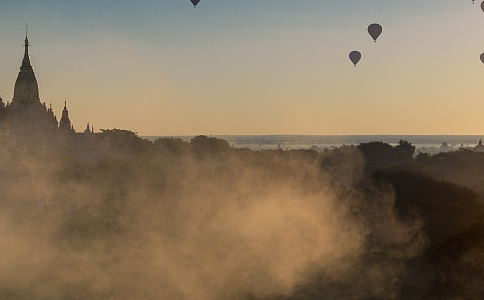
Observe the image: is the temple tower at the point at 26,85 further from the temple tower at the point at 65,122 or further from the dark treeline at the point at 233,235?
the dark treeline at the point at 233,235

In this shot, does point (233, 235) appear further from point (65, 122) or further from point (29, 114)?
point (65, 122)

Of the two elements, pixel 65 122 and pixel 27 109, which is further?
pixel 65 122

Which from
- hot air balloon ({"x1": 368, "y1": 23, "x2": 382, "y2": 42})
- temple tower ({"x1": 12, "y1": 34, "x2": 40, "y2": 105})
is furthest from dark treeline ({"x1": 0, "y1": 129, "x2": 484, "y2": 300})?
temple tower ({"x1": 12, "y1": 34, "x2": 40, "y2": 105})

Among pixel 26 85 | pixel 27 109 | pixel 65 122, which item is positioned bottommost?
pixel 65 122

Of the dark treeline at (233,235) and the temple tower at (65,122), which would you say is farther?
the temple tower at (65,122)

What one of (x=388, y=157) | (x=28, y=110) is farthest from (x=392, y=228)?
(x=28, y=110)

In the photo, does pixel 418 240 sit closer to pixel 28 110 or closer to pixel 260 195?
pixel 260 195

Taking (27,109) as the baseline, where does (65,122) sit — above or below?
below

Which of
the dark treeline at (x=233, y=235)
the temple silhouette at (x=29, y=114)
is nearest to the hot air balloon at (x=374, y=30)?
the dark treeline at (x=233, y=235)

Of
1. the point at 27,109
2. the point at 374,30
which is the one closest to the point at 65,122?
the point at 27,109
